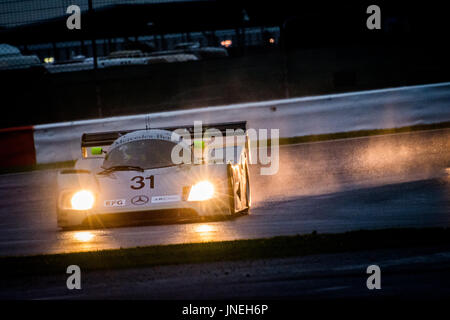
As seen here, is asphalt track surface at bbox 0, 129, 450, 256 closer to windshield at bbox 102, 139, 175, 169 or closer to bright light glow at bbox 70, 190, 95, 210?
bright light glow at bbox 70, 190, 95, 210

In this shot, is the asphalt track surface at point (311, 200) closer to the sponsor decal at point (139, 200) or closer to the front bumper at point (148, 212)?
the front bumper at point (148, 212)

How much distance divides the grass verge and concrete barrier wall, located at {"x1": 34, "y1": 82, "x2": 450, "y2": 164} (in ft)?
25.6

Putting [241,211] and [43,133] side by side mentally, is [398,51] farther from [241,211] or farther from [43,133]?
[241,211]

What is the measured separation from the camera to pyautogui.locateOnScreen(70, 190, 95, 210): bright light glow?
8.79m

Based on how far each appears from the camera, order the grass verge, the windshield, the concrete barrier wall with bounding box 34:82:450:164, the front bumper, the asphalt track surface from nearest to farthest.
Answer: the grass verge, the asphalt track surface, the front bumper, the windshield, the concrete barrier wall with bounding box 34:82:450:164

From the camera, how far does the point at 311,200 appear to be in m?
9.80

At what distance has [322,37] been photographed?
3012 cm

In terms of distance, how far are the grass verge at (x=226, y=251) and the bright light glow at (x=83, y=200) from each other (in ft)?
4.68

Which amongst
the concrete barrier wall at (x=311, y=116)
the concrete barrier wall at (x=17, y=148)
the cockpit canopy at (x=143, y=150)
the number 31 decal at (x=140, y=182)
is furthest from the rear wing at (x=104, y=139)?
the concrete barrier wall at (x=17, y=148)

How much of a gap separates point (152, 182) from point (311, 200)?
2105 mm

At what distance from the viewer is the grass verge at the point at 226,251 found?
694 cm

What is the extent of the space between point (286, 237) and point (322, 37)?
76.8 feet

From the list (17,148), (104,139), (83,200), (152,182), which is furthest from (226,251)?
(17,148)

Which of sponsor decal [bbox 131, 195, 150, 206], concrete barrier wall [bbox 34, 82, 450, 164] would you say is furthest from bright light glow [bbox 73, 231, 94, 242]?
concrete barrier wall [bbox 34, 82, 450, 164]
